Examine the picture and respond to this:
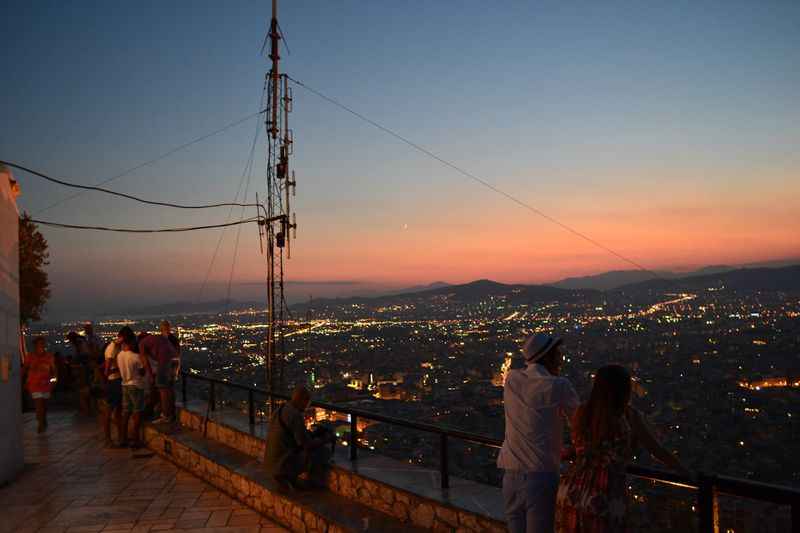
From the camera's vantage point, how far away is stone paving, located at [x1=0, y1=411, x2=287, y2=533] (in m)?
→ 5.36

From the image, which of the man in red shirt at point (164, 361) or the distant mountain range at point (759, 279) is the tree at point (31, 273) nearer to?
the man in red shirt at point (164, 361)

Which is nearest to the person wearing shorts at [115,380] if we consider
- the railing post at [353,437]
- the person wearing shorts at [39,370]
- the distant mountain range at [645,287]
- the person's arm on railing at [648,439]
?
the person wearing shorts at [39,370]

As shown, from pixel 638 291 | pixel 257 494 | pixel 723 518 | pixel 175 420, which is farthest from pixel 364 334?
pixel 723 518

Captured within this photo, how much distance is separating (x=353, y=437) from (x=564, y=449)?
2.99m

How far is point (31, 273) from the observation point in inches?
681

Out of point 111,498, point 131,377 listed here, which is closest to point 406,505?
point 111,498

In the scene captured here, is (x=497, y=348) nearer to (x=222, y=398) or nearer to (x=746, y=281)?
(x=222, y=398)

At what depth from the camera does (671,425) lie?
28.6 feet

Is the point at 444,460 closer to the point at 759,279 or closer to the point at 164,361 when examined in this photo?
the point at 164,361

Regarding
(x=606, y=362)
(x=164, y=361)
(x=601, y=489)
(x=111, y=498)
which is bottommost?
(x=111, y=498)

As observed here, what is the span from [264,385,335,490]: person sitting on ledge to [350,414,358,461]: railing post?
0.26 metres

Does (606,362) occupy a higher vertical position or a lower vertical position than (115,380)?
higher

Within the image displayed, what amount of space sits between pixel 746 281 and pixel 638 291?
776 centimetres

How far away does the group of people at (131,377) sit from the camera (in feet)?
26.1
